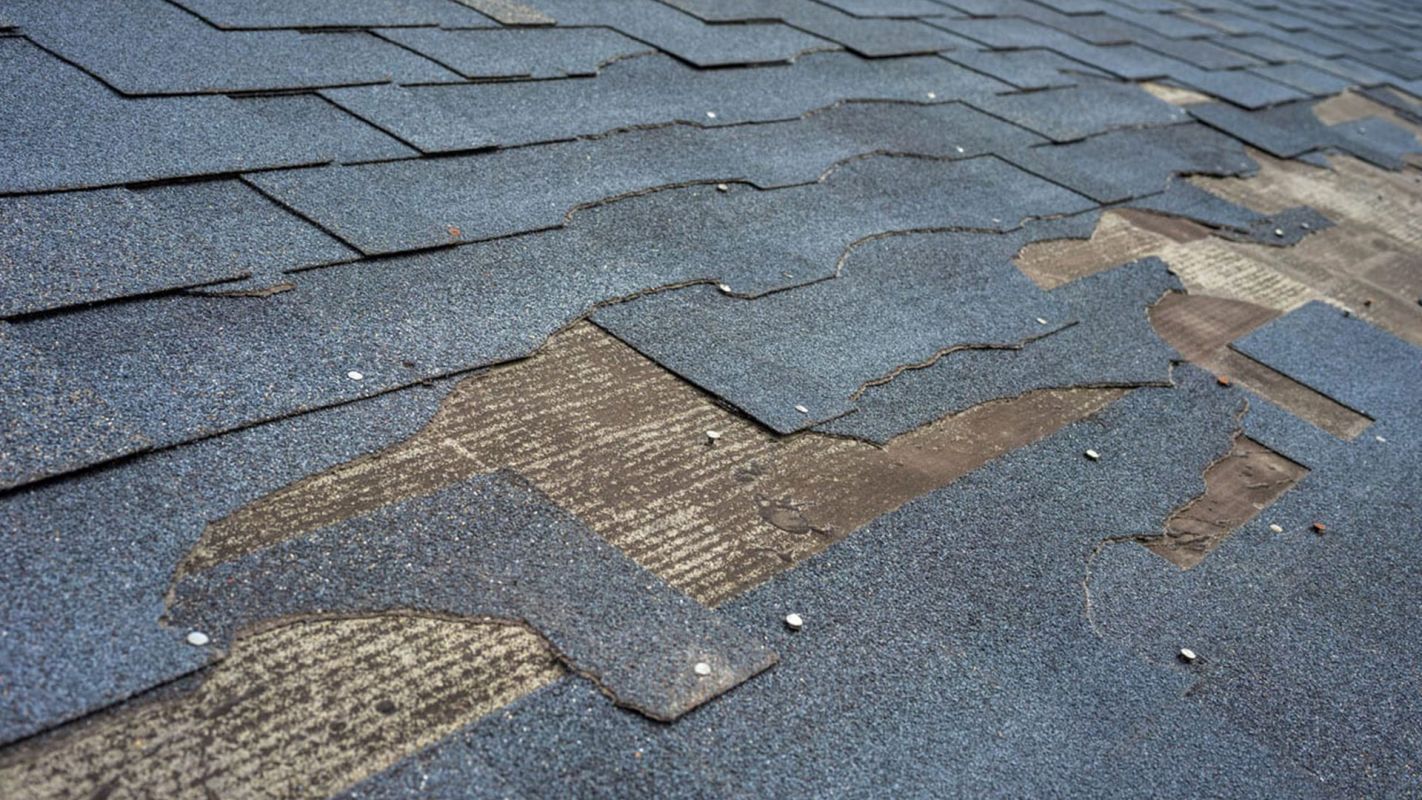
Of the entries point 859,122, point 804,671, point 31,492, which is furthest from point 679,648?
point 859,122

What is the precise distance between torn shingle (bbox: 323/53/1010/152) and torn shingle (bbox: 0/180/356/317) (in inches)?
24.6

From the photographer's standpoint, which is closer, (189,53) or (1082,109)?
(189,53)

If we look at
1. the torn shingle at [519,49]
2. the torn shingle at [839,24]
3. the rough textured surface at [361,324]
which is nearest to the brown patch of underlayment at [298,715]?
the rough textured surface at [361,324]

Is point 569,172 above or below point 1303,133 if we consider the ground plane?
above

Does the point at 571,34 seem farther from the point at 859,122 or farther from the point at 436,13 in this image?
the point at 859,122

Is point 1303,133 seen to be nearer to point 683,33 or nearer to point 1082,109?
point 1082,109

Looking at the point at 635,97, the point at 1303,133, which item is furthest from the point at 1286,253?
the point at 635,97

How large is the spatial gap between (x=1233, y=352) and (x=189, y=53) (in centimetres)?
301

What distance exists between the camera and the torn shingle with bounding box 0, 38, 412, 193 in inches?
97.6

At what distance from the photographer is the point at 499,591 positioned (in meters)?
1.83

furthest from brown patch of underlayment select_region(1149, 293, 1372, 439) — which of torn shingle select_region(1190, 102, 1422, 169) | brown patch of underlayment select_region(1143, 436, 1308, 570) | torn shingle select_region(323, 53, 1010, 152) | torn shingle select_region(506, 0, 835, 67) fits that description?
torn shingle select_region(1190, 102, 1422, 169)

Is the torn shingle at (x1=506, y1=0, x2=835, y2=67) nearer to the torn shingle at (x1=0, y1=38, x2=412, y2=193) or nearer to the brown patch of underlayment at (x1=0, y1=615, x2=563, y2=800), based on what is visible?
the torn shingle at (x1=0, y1=38, x2=412, y2=193)

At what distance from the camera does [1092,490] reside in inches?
103

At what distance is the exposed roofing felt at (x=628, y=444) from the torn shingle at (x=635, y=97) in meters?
0.02
